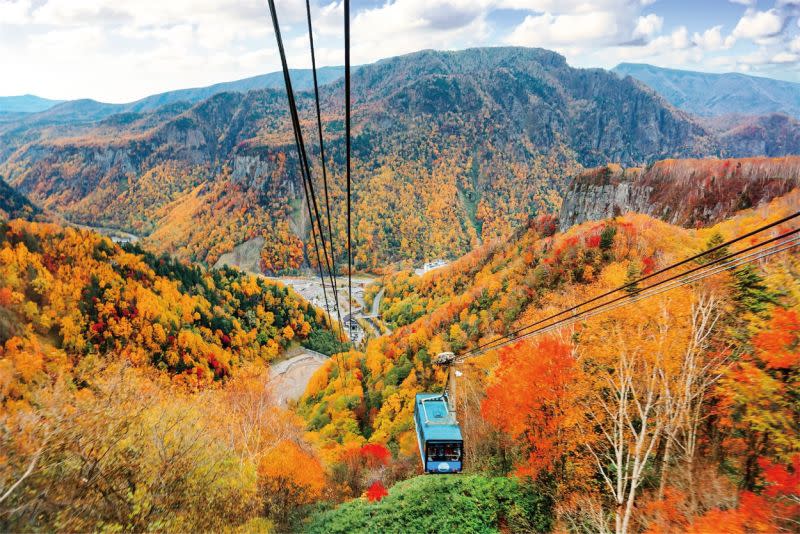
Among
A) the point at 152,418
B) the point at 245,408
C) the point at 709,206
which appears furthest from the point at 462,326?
the point at 709,206

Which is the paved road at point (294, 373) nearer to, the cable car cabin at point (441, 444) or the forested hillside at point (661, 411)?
the forested hillside at point (661, 411)

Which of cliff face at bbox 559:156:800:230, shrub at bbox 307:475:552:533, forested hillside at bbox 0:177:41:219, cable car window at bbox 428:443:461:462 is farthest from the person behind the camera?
forested hillside at bbox 0:177:41:219

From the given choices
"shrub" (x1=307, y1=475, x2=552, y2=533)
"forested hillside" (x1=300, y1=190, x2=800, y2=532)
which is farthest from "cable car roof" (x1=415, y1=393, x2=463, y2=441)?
"forested hillside" (x1=300, y1=190, x2=800, y2=532)

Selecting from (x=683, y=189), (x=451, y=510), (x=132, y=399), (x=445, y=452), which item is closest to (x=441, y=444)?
(x=445, y=452)

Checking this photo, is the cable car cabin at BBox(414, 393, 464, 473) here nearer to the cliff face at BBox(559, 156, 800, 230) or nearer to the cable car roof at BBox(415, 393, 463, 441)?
the cable car roof at BBox(415, 393, 463, 441)

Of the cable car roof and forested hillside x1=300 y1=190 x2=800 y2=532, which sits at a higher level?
the cable car roof

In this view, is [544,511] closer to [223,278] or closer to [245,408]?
[245,408]
